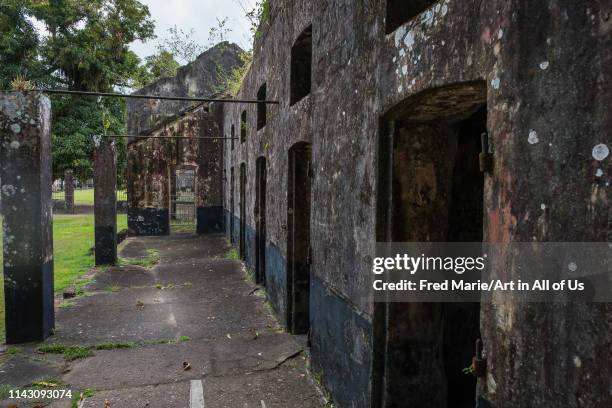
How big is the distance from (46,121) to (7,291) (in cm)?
233

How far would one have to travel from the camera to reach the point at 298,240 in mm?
6059

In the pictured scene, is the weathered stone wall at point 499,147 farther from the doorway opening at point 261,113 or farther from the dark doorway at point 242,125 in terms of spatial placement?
the dark doorway at point 242,125

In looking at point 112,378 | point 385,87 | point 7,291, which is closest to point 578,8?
point 385,87

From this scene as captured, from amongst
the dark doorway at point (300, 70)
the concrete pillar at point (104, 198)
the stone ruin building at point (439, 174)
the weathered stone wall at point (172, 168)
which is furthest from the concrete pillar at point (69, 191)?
the dark doorway at point (300, 70)

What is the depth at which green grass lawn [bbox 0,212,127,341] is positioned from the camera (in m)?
9.23

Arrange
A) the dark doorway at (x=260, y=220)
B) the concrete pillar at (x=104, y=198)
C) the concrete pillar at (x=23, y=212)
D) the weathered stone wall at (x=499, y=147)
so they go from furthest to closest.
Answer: the concrete pillar at (x=104, y=198) < the dark doorway at (x=260, y=220) < the concrete pillar at (x=23, y=212) < the weathered stone wall at (x=499, y=147)

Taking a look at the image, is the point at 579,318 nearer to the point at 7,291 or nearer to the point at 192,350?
the point at 192,350

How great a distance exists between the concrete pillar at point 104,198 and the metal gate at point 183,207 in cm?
752

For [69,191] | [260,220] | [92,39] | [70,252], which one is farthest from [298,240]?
[69,191]

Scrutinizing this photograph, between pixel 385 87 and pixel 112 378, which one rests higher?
pixel 385 87

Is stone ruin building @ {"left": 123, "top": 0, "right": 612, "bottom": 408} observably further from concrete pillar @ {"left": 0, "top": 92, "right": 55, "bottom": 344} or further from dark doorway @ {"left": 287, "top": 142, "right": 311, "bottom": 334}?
concrete pillar @ {"left": 0, "top": 92, "right": 55, "bottom": 344}

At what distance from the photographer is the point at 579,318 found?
158 cm

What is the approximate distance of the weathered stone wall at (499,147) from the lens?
60.2 inches

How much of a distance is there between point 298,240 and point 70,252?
369 inches
